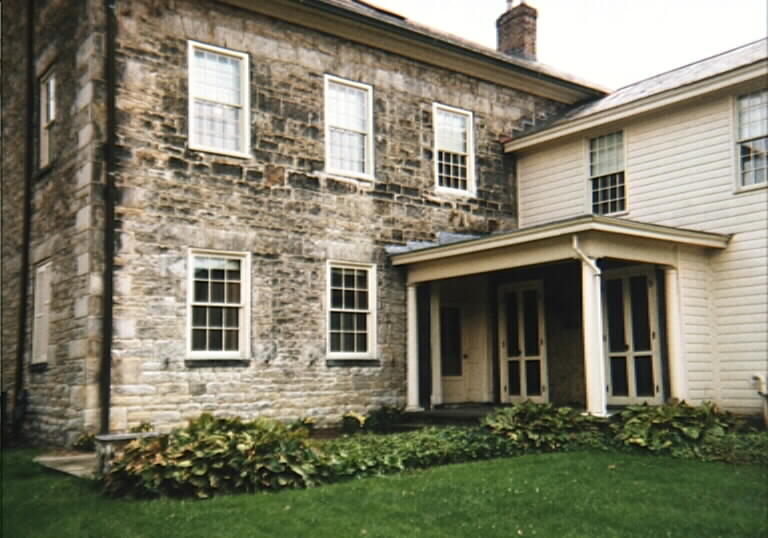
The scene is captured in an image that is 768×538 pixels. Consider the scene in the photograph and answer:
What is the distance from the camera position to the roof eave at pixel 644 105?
44.2ft

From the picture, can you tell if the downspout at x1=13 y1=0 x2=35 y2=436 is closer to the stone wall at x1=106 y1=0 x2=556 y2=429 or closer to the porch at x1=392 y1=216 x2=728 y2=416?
the stone wall at x1=106 y1=0 x2=556 y2=429

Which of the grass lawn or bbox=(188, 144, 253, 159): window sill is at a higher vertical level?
bbox=(188, 144, 253, 159): window sill

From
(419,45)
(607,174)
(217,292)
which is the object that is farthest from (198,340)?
(607,174)

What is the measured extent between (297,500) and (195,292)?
18.2 feet

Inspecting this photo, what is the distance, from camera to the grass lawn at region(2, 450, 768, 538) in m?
7.38

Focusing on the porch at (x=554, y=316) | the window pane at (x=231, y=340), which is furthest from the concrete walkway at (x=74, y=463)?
the porch at (x=554, y=316)

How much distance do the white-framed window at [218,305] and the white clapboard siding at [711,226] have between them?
23.2ft

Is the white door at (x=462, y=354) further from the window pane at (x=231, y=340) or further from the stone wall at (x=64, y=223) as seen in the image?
the stone wall at (x=64, y=223)

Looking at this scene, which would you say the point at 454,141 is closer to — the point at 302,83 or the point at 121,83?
the point at 302,83

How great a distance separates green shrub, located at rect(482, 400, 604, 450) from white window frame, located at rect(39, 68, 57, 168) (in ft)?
28.4

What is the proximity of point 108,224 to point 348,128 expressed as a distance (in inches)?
191

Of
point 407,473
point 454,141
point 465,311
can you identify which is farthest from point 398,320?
point 407,473

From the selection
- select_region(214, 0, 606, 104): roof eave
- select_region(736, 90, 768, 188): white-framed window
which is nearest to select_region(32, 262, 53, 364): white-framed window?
select_region(214, 0, 606, 104): roof eave

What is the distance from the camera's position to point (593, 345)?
12.4 metres
